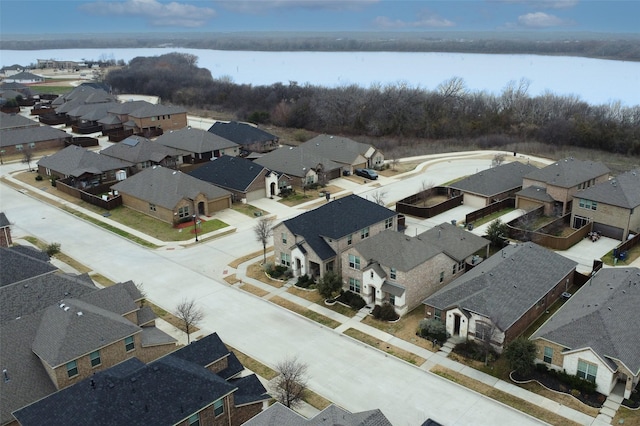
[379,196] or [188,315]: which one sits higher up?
[379,196]

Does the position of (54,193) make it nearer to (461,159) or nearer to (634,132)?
(461,159)

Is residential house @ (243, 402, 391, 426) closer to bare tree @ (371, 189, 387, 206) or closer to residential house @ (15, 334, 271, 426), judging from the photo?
residential house @ (15, 334, 271, 426)

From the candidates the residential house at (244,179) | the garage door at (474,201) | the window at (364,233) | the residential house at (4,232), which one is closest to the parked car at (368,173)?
the residential house at (244,179)

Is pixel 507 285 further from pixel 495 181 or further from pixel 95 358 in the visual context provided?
pixel 495 181

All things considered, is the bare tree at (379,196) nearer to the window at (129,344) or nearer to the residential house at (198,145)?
the residential house at (198,145)

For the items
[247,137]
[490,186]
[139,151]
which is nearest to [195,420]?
[490,186]

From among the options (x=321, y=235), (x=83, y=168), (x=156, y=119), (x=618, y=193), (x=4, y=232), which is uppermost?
(x=156, y=119)

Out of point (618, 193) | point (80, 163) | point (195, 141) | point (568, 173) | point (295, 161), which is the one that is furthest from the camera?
point (195, 141)
